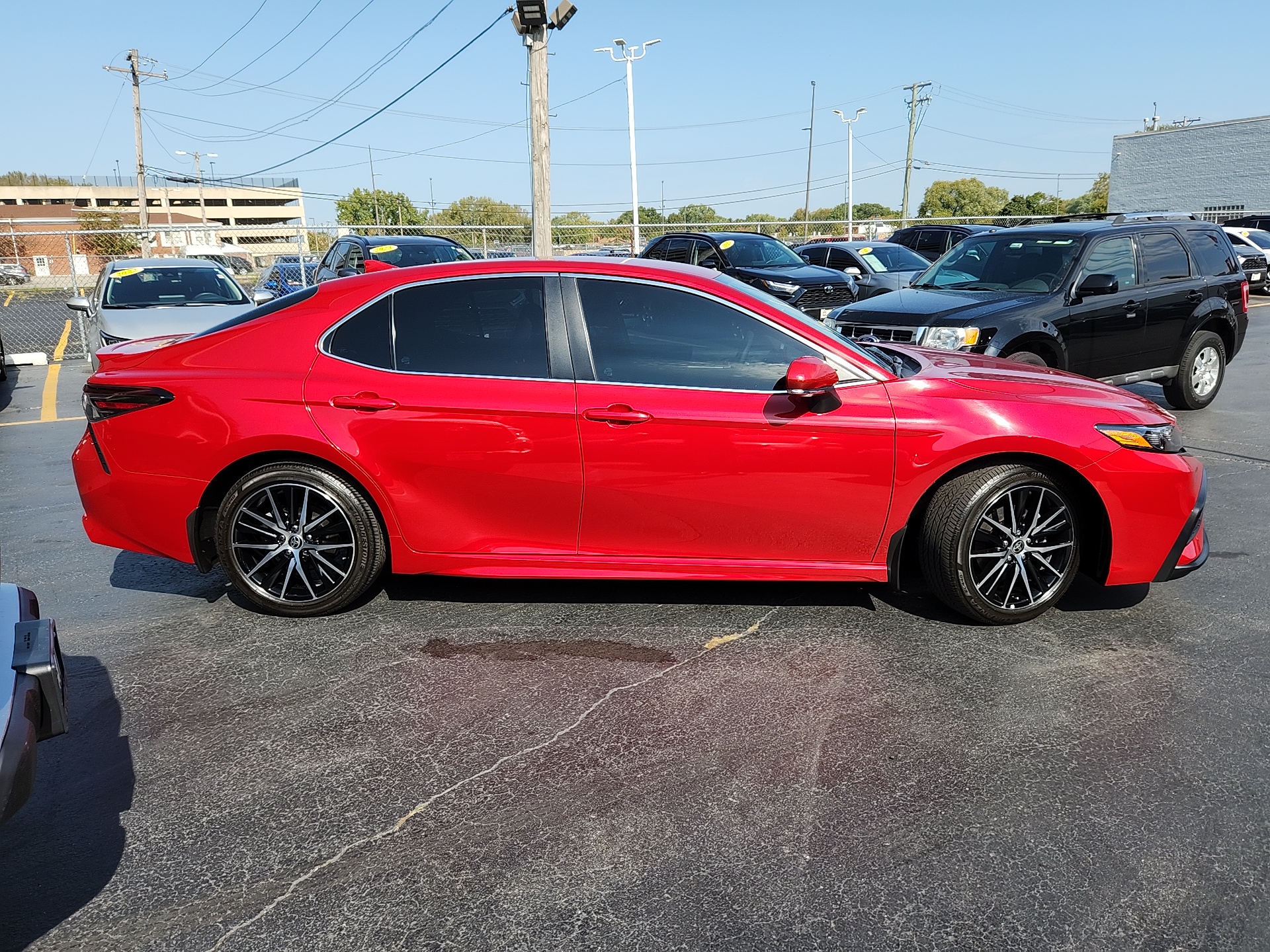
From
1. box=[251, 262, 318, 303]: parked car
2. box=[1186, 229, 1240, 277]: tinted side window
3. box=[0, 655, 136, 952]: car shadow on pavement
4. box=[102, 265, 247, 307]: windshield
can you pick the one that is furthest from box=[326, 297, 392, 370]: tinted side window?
box=[251, 262, 318, 303]: parked car

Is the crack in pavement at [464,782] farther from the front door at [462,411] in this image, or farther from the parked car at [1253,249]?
the parked car at [1253,249]

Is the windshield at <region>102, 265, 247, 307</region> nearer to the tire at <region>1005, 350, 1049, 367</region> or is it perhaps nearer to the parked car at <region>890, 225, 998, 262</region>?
the tire at <region>1005, 350, 1049, 367</region>

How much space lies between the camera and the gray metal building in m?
49.1

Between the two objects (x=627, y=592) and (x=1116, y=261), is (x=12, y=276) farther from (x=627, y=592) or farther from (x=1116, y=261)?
(x=627, y=592)

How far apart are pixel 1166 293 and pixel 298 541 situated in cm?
814

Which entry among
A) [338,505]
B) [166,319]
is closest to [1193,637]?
[338,505]

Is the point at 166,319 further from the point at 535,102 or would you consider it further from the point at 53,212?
the point at 53,212

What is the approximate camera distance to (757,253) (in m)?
16.7

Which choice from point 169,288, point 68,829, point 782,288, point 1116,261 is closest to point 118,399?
point 68,829

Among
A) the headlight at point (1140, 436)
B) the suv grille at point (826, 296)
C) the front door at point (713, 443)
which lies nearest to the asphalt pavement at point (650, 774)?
→ the front door at point (713, 443)

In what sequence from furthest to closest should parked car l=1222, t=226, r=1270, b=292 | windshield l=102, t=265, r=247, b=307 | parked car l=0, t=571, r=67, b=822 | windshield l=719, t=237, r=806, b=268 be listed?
parked car l=1222, t=226, r=1270, b=292 < windshield l=719, t=237, r=806, b=268 < windshield l=102, t=265, r=247, b=307 < parked car l=0, t=571, r=67, b=822

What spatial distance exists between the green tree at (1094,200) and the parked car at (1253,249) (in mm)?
45974

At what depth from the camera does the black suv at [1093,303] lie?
27.0 feet

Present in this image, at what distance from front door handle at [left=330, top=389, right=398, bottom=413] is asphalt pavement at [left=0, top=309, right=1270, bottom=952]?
3.32ft
